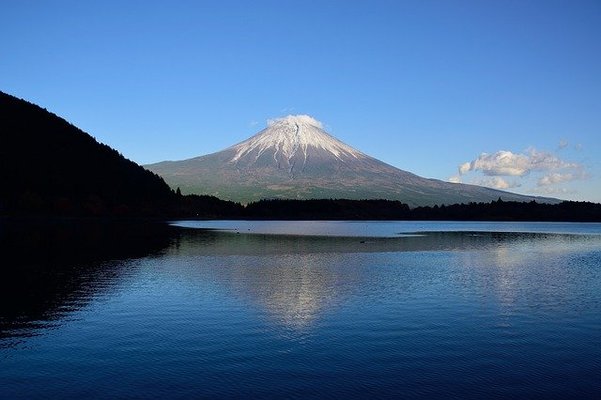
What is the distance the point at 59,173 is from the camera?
140750mm

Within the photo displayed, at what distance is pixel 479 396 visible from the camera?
486 inches

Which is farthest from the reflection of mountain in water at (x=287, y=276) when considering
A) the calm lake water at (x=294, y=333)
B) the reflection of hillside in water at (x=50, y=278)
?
the reflection of hillside in water at (x=50, y=278)

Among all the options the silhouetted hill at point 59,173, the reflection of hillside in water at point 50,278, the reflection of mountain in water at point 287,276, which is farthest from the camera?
the silhouetted hill at point 59,173

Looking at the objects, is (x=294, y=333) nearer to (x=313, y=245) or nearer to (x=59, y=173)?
(x=313, y=245)

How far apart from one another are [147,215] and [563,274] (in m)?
136

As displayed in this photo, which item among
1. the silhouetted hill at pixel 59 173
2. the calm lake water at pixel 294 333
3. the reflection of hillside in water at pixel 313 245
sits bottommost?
the calm lake water at pixel 294 333

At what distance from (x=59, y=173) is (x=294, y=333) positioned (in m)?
137

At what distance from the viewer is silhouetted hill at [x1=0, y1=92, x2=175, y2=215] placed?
4957 inches

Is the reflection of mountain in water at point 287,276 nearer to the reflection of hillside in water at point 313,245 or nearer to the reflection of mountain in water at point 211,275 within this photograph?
the reflection of mountain in water at point 211,275

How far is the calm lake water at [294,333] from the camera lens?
42.6 feet

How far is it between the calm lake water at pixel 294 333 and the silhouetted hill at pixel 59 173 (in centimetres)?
9864

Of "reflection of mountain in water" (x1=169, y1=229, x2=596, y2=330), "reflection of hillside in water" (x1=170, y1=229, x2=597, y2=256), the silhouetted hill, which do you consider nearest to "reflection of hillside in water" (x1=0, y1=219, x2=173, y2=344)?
"reflection of mountain in water" (x1=169, y1=229, x2=596, y2=330)

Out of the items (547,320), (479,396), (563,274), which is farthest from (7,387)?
(563,274)

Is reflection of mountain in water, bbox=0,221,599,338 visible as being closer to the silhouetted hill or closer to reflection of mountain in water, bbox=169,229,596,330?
reflection of mountain in water, bbox=169,229,596,330
